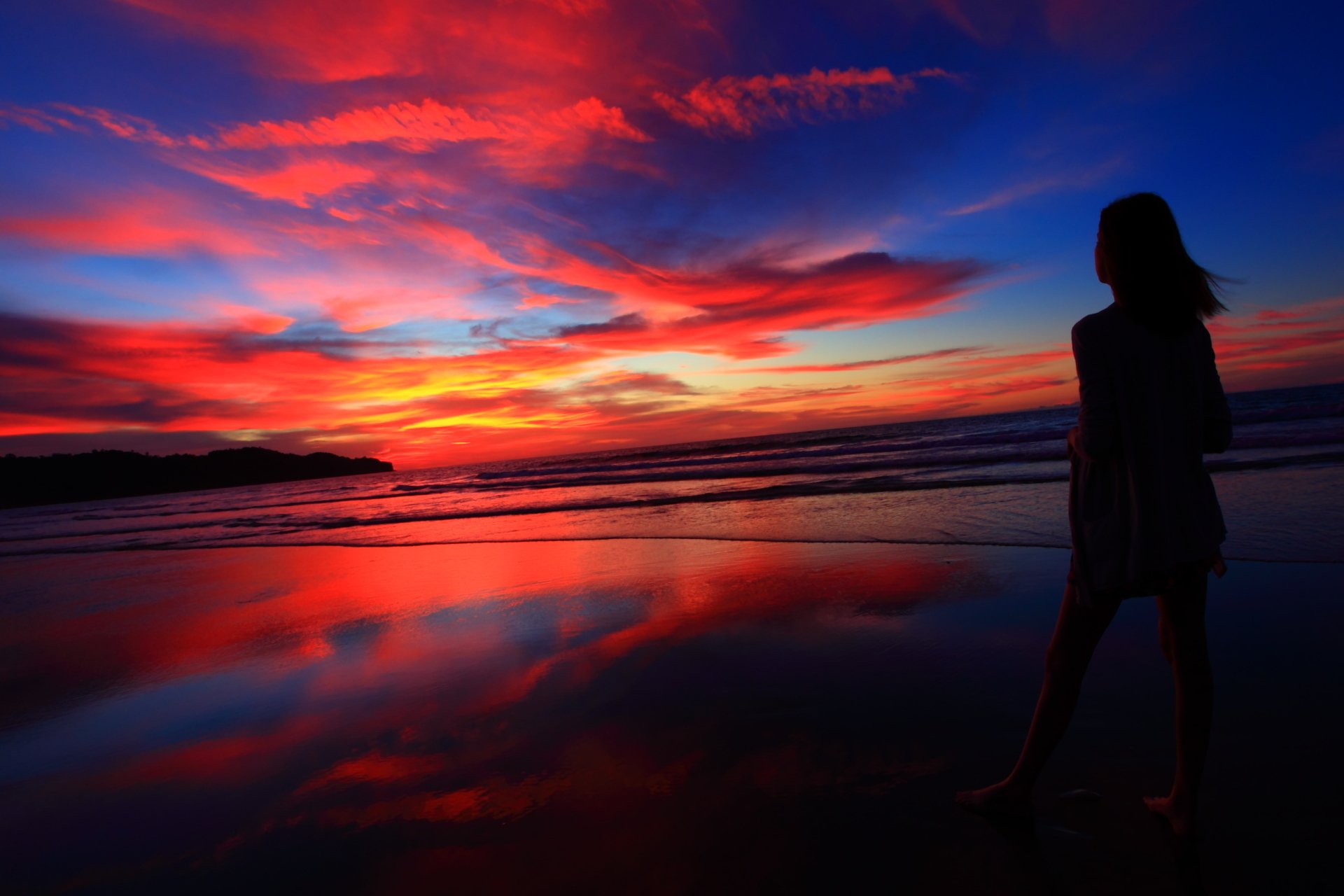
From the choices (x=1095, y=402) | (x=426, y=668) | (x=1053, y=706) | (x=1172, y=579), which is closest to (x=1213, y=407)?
(x=1095, y=402)

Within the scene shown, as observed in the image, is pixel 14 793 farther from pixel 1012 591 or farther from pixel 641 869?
pixel 1012 591

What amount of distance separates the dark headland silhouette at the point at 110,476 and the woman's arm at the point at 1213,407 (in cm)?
9037

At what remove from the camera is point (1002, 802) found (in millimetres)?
2129

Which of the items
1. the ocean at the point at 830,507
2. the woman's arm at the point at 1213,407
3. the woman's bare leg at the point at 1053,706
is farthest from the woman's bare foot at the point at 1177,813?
the ocean at the point at 830,507

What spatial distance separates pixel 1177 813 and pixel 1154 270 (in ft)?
5.56

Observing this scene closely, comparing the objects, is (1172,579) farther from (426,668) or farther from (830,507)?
(830,507)

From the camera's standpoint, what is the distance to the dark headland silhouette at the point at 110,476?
234 feet

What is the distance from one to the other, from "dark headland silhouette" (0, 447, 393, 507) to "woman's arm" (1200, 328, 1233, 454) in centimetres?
9037

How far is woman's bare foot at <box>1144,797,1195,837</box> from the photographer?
193 cm

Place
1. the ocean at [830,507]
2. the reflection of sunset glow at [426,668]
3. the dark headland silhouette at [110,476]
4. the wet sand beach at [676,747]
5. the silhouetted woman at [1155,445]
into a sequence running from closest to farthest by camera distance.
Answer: the silhouetted woman at [1155,445]
the wet sand beach at [676,747]
the reflection of sunset glow at [426,668]
the ocean at [830,507]
the dark headland silhouette at [110,476]

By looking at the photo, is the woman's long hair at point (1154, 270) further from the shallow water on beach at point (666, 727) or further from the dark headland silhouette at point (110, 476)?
the dark headland silhouette at point (110, 476)

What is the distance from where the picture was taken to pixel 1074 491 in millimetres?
2020

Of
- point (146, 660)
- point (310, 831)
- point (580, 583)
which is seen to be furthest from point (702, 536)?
point (310, 831)

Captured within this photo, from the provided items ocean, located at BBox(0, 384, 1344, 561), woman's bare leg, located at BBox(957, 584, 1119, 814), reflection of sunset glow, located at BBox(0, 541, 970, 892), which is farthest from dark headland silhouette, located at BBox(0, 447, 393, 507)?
woman's bare leg, located at BBox(957, 584, 1119, 814)
